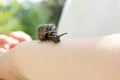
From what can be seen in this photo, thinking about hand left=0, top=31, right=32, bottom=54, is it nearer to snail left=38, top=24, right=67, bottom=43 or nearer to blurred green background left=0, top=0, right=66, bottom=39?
snail left=38, top=24, right=67, bottom=43

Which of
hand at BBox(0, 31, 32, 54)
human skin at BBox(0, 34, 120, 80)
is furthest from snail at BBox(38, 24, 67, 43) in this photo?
hand at BBox(0, 31, 32, 54)

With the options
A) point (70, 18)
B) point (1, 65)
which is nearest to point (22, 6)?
point (70, 18)

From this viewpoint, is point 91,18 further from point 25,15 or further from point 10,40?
point 25,15

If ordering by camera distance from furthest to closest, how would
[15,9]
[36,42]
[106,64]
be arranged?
[15,9] < [36,42] < [106,64]

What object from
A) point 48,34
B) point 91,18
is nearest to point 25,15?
point 91,18

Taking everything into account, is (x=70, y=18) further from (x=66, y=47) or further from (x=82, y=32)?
(x=66, y=47)

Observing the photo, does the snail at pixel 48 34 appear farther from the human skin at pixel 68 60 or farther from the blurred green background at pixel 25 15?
the blurred green background at pixel 25 15
